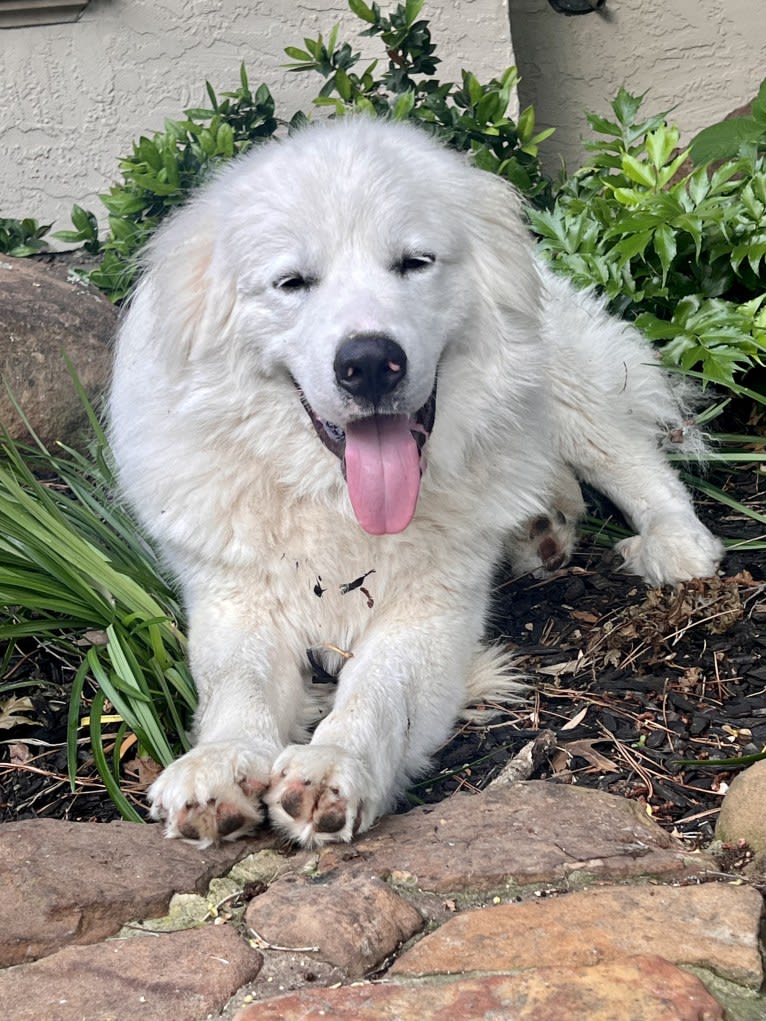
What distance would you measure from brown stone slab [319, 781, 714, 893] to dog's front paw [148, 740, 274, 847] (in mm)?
174

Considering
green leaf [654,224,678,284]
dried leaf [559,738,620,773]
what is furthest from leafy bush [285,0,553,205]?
dried leaf [559,738,620,773]

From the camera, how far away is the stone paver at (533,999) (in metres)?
1.53

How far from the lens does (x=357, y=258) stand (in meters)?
2.65

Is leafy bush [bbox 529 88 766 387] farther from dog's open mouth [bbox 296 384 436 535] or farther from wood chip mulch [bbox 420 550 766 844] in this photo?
dog's open mouth [bbox 296 384 436 535]

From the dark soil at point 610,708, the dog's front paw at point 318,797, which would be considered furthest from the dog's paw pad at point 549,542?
the dog's front paw at point 318,797

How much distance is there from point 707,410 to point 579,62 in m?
2.85

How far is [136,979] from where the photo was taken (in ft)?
5.52

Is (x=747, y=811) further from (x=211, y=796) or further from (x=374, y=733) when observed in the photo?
(x=211, y=796)

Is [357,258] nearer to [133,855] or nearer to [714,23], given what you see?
[133,855]

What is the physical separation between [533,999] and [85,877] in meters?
0.82

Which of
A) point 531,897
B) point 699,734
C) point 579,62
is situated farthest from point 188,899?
point 579,62

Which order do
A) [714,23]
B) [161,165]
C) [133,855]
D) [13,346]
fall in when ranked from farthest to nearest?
[714,23]
[161,165]
[13,346]
[133,855]

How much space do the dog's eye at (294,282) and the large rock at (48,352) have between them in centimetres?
152

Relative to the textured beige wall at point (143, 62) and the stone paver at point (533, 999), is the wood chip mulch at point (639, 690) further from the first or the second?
the textured beige wall at point (143, 62)
